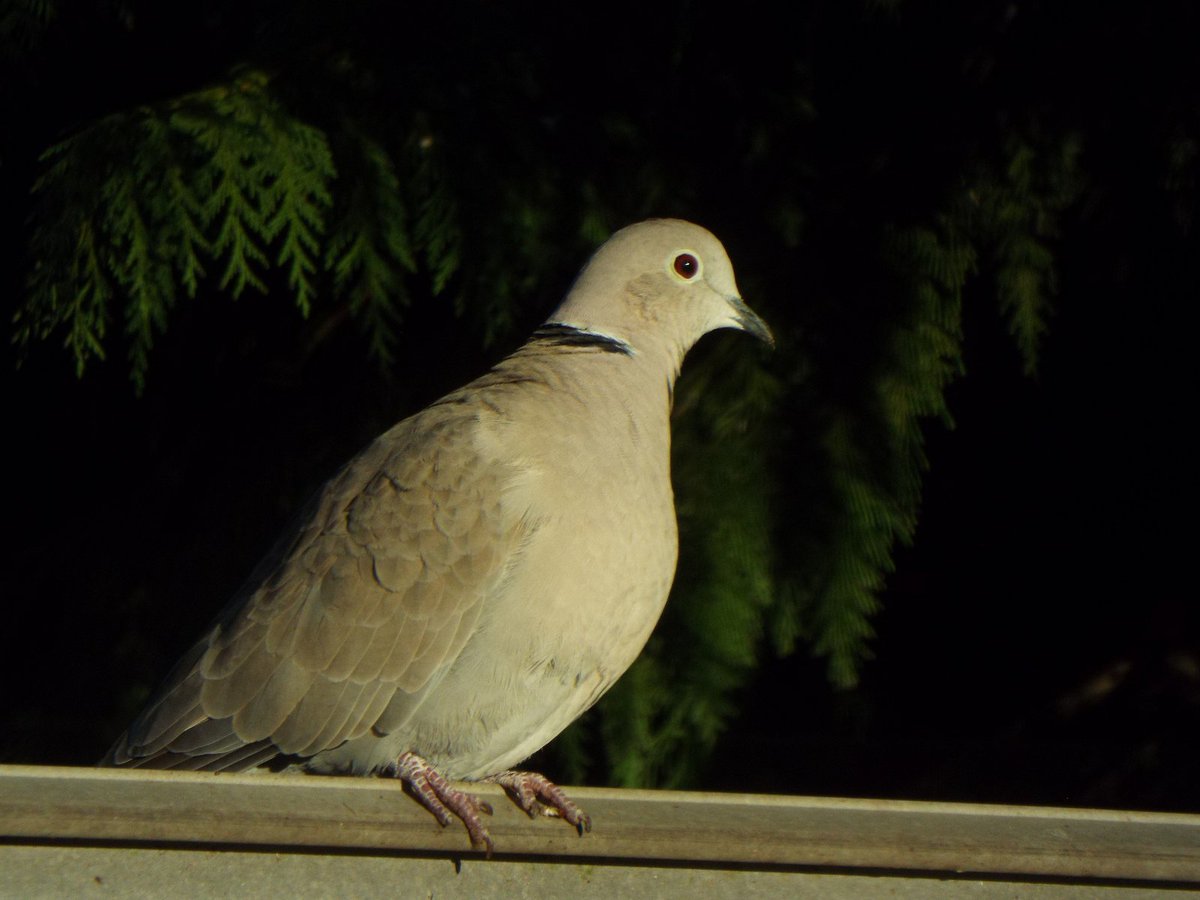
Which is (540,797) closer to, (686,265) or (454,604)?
(454,604)

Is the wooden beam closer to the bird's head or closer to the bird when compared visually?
the bird

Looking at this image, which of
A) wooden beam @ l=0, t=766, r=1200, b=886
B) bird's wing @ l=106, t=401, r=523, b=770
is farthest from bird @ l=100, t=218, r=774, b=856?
wooden beam @ l=0, t=766, r=1200, b=886

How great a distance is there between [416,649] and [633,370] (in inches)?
19.6

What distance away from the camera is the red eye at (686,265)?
1979 mm

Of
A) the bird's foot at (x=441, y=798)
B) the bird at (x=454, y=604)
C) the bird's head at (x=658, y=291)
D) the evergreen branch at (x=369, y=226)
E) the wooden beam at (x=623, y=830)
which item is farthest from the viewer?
the evergreen branch at (x=369, y=226)

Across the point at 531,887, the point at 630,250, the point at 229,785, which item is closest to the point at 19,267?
the point at 630,250

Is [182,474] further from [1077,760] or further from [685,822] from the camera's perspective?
[1077,760]

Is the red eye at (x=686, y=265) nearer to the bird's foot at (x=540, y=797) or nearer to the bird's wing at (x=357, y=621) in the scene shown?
the bird's wing at (x=357, y=621)

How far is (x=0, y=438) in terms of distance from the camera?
8.76ft

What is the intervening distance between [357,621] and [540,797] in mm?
336

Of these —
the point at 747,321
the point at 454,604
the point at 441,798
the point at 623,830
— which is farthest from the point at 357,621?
the point at 747,321

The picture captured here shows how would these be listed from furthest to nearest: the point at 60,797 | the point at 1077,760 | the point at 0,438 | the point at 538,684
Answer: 1. the point at 1077,760
2. the point at 0,438
3. the point at 538,684
4. the point at 60,797

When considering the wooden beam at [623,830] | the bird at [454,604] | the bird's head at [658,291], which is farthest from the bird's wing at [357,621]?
the wooden beam at [623,830]

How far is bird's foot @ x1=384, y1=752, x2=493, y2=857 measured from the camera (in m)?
1.27
